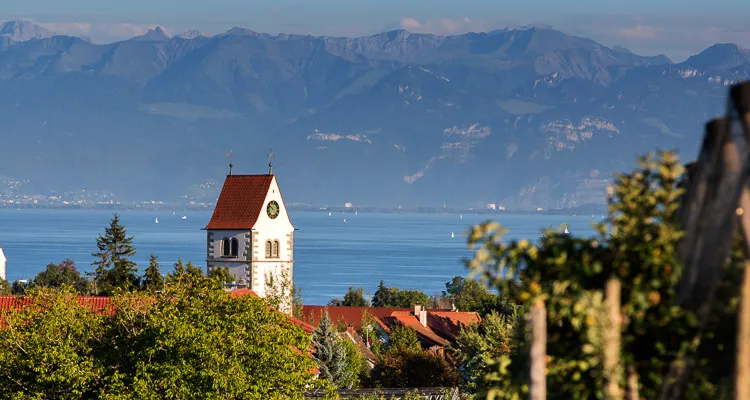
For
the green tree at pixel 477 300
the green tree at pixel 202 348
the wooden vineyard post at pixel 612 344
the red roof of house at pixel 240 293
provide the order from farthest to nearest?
the green tree at pixel 477 300, the red roof of house at pixel 240 293, the green tree at pixel 202 348, the wooden vineyard post at pixel 612 344

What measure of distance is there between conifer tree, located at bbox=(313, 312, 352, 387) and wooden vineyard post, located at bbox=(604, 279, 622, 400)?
165 feet

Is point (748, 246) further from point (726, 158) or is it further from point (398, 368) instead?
point (398, 368)

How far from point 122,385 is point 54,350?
6.21 ft

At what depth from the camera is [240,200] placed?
84.2 m

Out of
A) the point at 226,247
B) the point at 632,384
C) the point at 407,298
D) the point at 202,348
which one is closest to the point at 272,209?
the point at 226,247

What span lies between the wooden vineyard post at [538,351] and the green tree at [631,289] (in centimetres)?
9

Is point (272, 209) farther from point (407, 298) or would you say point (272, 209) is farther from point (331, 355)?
point (407, 298)

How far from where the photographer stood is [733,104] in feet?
22.9

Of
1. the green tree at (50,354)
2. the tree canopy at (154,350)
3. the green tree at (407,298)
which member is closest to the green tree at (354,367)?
the tree canopy at (154,350)

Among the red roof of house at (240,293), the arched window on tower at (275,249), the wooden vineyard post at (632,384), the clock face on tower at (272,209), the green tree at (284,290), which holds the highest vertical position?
the clock face on tower at (272,209)

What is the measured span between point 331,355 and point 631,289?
51368 mm

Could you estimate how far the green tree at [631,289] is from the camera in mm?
7547

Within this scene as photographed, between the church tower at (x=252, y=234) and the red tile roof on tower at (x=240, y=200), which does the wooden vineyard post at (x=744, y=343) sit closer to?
the church tower at (x=252, y=234)

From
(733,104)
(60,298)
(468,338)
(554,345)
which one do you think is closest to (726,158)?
(733,104)
